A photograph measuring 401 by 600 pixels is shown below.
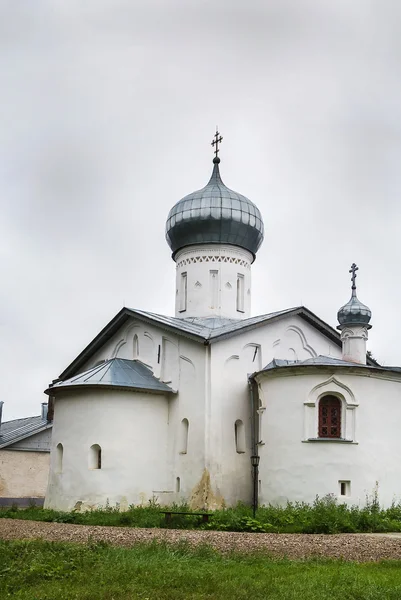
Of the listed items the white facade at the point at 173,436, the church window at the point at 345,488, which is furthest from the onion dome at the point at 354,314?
the church window at the point at 345,488

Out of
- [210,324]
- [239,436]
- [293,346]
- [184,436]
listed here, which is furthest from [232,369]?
[293,346]

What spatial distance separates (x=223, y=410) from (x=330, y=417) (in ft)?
8.48

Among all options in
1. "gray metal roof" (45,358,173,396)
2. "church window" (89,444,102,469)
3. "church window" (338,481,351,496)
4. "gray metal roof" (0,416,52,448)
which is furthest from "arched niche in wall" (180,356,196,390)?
"gray metal roof" (0,416,52,448)

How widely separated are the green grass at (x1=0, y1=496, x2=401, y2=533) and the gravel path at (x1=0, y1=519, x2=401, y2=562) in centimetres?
81

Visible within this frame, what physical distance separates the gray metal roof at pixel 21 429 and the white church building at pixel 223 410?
28.7 feet

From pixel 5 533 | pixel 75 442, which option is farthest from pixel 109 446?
pixel 5 533

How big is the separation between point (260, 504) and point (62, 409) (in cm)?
526

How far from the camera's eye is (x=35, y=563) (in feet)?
25.1

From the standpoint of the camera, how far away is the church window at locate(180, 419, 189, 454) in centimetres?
1703

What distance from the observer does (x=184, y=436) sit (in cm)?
1714

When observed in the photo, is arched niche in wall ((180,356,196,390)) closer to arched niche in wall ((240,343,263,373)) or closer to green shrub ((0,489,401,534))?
arched niche in wall ((240,343,263,373))

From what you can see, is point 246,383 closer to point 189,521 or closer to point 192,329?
point 192,329

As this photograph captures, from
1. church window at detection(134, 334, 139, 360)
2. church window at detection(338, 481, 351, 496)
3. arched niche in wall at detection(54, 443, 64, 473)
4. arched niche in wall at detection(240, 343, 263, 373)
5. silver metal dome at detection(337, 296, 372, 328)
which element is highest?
silver metal dome at detection(337, 296, 372, 328)

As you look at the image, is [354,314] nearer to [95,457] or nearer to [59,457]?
[95,457]
